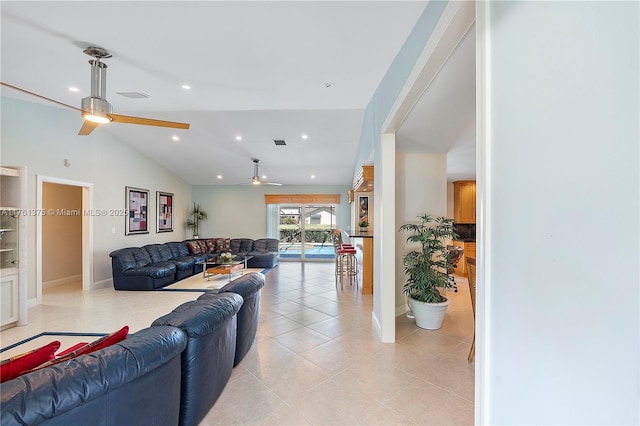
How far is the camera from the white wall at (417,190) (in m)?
4.33

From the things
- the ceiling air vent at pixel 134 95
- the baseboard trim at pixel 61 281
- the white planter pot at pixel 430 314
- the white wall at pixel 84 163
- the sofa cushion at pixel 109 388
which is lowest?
the baseboard trim at pixel 61 281

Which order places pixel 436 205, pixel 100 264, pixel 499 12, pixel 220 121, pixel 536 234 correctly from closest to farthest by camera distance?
1. pixel 536 234
2. pixel 499 12
3. pixel 436 205
4. pixel 220 121
5. pixel 100 264

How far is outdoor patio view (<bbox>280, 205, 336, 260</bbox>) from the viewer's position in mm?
9719

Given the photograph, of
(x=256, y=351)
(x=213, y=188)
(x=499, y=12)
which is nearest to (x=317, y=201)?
(x=213, y=188)

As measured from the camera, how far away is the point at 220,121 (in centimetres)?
546

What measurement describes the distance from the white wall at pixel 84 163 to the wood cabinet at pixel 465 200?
8290 mm

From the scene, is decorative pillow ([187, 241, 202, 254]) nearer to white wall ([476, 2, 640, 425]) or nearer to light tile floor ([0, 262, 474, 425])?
light tile floor ([0, 262, 474, 425])

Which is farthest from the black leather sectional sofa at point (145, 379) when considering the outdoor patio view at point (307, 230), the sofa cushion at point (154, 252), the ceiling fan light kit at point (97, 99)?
the outdoor patio view at point (307, 230)

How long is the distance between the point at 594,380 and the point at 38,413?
72.5 inches

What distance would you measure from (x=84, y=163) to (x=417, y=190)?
6387 millimetres

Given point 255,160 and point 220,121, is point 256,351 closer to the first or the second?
point 220,121

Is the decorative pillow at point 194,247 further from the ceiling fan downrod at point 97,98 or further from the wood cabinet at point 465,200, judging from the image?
the wood cabinet at point 465,200

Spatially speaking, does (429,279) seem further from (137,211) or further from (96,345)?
(137,211)

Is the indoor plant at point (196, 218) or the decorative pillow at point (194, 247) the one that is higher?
the indoor plant at point (196, 218)
